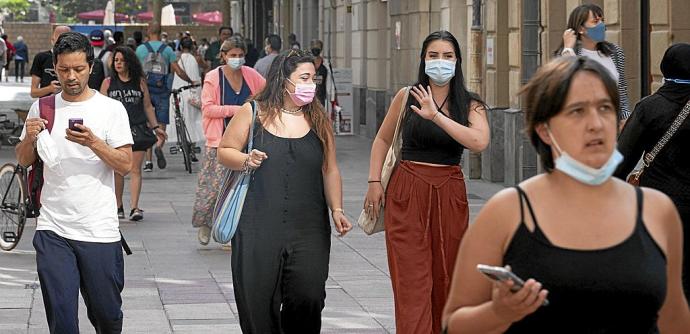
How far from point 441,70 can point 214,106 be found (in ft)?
15.4

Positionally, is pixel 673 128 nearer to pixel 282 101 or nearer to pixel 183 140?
pixel 282 101

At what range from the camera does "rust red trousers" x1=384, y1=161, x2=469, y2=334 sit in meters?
7.38

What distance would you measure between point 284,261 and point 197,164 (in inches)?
607

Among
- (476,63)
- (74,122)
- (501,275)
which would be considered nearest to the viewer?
(501,275)

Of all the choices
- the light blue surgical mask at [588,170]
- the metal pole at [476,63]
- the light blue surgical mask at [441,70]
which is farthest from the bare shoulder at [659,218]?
the metal pole at [476,63]

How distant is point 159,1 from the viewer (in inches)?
1935

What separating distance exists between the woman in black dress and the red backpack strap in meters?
0.82

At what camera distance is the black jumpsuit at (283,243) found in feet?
22.6

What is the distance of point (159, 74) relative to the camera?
21703mm

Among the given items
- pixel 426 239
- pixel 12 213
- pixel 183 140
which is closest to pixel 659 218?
pixel 426 239

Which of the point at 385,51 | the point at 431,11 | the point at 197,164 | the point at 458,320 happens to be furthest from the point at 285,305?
the point at 385,51

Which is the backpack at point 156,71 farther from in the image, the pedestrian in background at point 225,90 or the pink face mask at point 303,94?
the pink face mask at point 303,94

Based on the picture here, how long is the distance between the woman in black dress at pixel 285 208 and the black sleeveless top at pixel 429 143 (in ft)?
1.56

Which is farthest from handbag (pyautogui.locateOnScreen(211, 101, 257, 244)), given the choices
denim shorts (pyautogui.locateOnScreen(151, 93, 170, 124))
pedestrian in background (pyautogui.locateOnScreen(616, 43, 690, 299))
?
denim shorts (pyautogui.locateOnScreen(151, 93, 170, 124))
